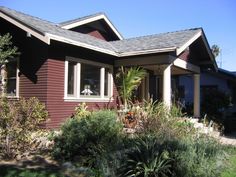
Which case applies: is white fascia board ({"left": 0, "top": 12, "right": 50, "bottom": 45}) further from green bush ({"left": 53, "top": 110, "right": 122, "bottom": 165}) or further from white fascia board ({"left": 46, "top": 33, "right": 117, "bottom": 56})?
green bush ({"left": 53, "top": 110, "right": 122, "bottom": 165})

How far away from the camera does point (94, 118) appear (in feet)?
27.6

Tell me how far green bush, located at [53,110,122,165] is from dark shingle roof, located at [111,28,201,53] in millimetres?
5724

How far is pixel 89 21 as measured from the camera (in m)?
17.0

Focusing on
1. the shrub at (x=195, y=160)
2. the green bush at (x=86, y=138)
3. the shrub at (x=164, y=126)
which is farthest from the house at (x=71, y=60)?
→ the shrub at (x=195, y=160)

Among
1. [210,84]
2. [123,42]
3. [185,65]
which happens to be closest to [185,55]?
[185,65]

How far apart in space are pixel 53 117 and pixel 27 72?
7.03 feet

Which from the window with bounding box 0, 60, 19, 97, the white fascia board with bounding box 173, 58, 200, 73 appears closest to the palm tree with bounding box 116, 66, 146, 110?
the white fascia board with bounding box 173, 58, 200, 73

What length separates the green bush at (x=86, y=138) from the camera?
7.79 meters

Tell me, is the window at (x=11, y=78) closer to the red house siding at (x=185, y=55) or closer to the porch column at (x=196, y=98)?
the red house siding at (x=185, y=55)

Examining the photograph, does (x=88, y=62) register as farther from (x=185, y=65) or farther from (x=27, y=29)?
(x=185, y=65)

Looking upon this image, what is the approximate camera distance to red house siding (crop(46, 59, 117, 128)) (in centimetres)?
1157

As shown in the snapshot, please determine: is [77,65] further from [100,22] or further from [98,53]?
[100,22]

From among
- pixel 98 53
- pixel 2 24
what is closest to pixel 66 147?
pixel 98 53

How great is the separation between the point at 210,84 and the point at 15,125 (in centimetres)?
1897
